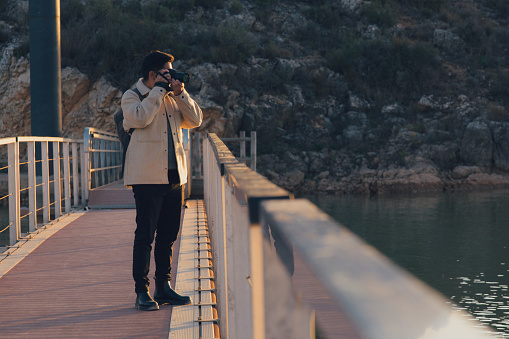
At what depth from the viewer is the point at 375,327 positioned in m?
0.41

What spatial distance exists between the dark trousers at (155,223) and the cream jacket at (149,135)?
64 millimetres

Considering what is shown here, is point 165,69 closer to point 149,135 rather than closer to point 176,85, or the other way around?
point 176,85

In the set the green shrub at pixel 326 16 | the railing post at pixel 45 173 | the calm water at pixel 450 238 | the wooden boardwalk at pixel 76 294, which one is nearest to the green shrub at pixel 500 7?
the green shrub at pixel 326 16

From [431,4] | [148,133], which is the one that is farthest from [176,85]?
[431,4]

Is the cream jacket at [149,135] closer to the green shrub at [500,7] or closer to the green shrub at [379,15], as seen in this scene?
the green shrub at [379,15]

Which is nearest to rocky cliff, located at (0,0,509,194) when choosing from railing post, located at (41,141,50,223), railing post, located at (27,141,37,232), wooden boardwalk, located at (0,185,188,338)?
railing post, located at (41,141,50,223)

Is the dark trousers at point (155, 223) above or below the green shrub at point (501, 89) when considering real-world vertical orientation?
below

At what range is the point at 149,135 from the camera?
11.1 ft

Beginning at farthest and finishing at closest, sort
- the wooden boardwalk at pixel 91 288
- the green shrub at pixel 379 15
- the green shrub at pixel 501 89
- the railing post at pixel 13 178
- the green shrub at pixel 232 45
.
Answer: the green shrub at pixel 379 15 → the green shrub at pixel 501 89 → the green shrub at pixel 232 45 → the railing post at pixel 13 178 → the wooden boardwalk at pixel 91 288

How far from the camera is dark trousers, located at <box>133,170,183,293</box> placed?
3.34m

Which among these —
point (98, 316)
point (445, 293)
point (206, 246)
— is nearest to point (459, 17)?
point (445, 293)

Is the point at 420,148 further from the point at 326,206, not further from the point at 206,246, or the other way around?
the point at 206,246

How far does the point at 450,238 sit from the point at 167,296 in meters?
7.74

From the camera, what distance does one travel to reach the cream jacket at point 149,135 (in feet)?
10.8
